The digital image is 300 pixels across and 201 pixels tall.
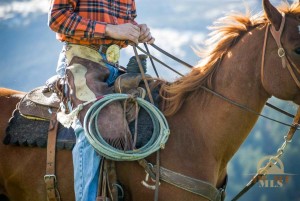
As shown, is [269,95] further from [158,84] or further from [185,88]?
[158,84]

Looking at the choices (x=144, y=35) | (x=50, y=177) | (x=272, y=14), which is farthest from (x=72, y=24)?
(x=272, y=14)

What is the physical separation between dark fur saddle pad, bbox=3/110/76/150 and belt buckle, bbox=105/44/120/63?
0.75 m

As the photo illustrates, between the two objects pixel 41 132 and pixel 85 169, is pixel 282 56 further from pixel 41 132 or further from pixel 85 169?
pixel 41 132

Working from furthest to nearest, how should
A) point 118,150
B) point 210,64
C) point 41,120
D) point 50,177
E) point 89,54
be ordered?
1. point 89,54
2. point 41,120
3. point 210,64
4. point 50,177
5. point 118,150

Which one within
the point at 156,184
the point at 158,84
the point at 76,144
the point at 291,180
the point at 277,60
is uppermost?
the point at 277,60

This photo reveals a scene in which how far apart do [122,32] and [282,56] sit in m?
1.30

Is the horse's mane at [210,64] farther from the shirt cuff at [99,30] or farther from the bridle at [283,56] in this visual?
the shirt cuff at [99,30]

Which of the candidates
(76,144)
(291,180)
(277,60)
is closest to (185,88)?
(277,60)

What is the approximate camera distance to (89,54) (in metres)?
3.76

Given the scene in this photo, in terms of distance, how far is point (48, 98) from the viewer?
374cm

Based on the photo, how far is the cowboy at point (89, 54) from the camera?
3248 millimetres

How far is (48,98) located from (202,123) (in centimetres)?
135

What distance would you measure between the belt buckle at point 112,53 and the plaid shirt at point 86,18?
0.23 ft

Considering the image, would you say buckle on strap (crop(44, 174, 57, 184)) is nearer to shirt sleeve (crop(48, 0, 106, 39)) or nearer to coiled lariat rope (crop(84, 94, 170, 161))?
coiled lariat rope (crop(84, 94, 170, 161))
